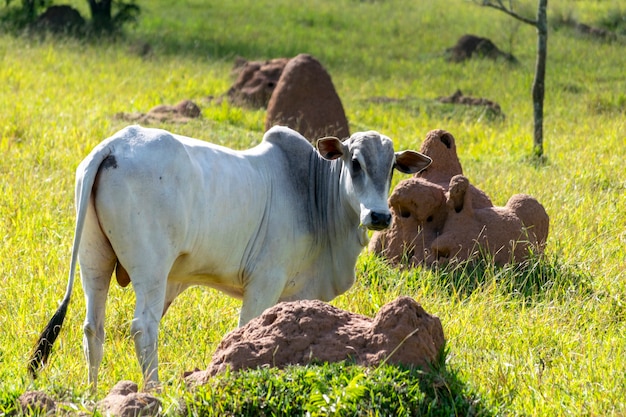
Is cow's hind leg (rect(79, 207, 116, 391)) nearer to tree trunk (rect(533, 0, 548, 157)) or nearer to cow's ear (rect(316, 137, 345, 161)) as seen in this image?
cow's ear (rect(316, 137, 345, 161))

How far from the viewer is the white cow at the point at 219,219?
185 inches

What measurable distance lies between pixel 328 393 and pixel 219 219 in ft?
4.86

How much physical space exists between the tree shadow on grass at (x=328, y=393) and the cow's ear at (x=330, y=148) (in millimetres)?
1753

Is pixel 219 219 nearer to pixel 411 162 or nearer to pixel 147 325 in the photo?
pixel 147 325

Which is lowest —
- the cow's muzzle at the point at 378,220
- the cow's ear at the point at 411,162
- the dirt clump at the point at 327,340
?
the dirt clump at the point at 327,340

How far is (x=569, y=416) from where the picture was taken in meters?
4.37

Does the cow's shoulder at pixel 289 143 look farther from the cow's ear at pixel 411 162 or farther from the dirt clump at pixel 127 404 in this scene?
the dirt clump at pixel 127 404

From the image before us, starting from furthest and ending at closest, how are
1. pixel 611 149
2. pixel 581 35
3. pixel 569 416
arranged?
1. pixel 581 35
2. pixel 611 149
3. pixel 569 416

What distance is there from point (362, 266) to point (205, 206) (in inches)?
86.2

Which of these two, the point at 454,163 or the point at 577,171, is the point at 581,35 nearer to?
the point at 577,171

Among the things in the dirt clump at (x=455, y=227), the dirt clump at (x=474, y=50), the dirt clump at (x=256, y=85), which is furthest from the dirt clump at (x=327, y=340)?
the dirt clump at (x=474, y=50)

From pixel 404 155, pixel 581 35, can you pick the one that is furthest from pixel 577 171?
pixel 581 35

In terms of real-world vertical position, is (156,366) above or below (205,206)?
below

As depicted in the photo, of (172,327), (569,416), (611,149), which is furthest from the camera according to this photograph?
(611,149)
